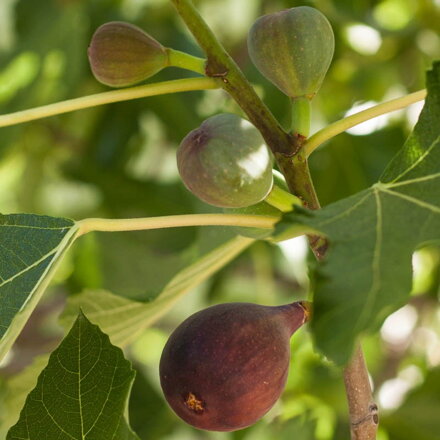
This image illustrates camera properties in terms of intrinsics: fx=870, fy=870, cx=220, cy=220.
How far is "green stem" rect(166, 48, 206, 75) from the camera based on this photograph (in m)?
1.10

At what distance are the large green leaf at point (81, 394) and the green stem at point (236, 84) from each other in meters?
0.30

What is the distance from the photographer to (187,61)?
1.12 m

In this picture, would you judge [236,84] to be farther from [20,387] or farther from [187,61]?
[20,387]

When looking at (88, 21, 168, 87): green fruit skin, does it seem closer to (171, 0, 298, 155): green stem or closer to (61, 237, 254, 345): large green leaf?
(171, 0, 298, 155): green stem

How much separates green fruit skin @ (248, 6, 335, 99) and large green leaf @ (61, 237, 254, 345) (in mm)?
297

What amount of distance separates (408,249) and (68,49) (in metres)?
1.63

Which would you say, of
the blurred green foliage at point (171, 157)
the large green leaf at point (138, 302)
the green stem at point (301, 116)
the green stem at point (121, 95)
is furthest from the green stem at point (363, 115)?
the blurred green foliage at point (171, 157)

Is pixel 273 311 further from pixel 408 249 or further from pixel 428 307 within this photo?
pixel 428 307

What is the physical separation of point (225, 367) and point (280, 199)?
21 centimetres

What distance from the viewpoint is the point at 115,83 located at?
112cm

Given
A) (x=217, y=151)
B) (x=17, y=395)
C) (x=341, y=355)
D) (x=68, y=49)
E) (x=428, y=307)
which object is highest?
(x=217, y=151)

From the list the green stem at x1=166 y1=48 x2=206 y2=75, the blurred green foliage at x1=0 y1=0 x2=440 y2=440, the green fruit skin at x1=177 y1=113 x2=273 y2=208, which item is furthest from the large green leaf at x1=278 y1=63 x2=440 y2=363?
the blurred green foliage at x1=0 y1=0 x2=440 y2=440

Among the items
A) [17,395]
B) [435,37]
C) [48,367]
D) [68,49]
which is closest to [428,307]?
[435,37]

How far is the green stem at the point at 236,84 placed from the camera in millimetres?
1025
